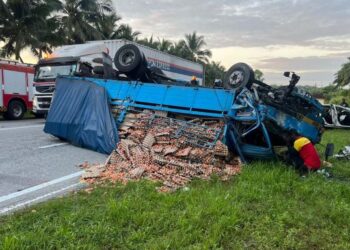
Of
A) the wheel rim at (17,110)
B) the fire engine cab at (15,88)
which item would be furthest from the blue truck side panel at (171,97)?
the wheel rim at (17,110)

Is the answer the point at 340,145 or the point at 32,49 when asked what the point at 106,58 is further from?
the point at 32,49

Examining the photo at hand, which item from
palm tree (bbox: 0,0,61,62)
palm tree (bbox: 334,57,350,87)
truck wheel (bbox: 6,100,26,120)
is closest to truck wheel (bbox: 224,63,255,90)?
truck wheel (bbox: 6,100,26,120)

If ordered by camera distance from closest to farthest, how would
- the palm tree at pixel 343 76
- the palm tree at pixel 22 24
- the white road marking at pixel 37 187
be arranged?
the white road marking at pixel 37 187, the palm tree at pixel 22 24, the palm tree at pixel 343 76

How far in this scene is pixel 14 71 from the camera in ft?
57.1

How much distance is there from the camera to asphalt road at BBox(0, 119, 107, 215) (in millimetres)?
5219

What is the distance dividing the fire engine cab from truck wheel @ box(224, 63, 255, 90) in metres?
12.6

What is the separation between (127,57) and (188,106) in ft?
8.61

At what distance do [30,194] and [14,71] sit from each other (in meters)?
13.8

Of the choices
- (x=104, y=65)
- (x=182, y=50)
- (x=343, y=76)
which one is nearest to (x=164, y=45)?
(x=182, y=50)

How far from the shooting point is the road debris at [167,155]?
6.07 m

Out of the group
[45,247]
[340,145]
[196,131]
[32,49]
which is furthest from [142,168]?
[32,49]

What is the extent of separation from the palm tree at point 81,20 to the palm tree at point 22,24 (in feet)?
14.2

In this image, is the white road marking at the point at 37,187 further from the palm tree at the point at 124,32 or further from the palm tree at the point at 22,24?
the palm tree at the point at 124,32

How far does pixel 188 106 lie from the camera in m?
7.95
